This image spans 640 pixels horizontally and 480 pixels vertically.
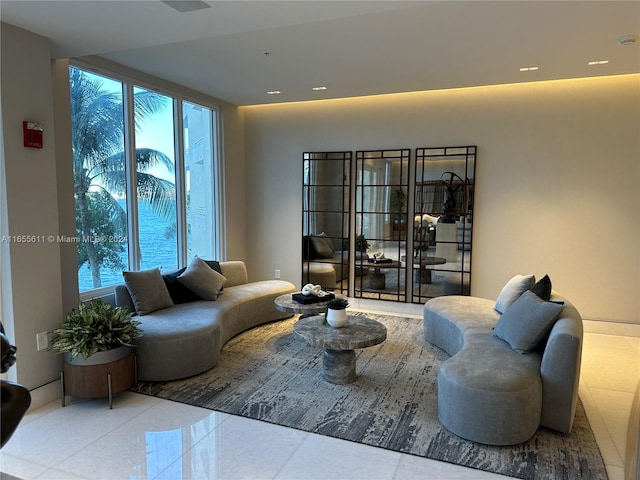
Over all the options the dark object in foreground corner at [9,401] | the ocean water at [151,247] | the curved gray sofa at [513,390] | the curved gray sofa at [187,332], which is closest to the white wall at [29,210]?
the curved gray sofa at [187,332]

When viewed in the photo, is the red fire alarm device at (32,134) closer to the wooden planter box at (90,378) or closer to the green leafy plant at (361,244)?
the wooden planter box at (90,378)

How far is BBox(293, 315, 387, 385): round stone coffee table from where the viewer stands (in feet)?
10.8

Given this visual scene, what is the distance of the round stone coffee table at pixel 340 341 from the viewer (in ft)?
10.8

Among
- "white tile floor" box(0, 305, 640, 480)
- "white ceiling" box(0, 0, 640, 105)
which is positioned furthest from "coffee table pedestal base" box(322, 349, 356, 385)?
"white ceiling" box(0, 0, 640, 105)

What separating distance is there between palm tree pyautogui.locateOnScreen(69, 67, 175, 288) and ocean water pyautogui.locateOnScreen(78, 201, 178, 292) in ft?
0.30

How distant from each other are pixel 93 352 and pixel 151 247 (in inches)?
75.6

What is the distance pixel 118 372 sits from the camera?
124 inches

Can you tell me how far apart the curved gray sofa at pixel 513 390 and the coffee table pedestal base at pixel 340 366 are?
86cm

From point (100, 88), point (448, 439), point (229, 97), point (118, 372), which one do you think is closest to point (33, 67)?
point (100, 88)

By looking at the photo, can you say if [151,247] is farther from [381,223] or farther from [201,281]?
[381,223]

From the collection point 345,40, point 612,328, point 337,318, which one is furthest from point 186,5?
point 612,328

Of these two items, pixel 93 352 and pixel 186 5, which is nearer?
pixel 186 5

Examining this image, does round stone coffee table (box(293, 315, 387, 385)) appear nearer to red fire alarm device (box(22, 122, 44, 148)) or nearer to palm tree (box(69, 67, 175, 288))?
palm tree (box(69, 67, 175, 288))

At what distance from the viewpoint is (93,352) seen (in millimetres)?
3055
